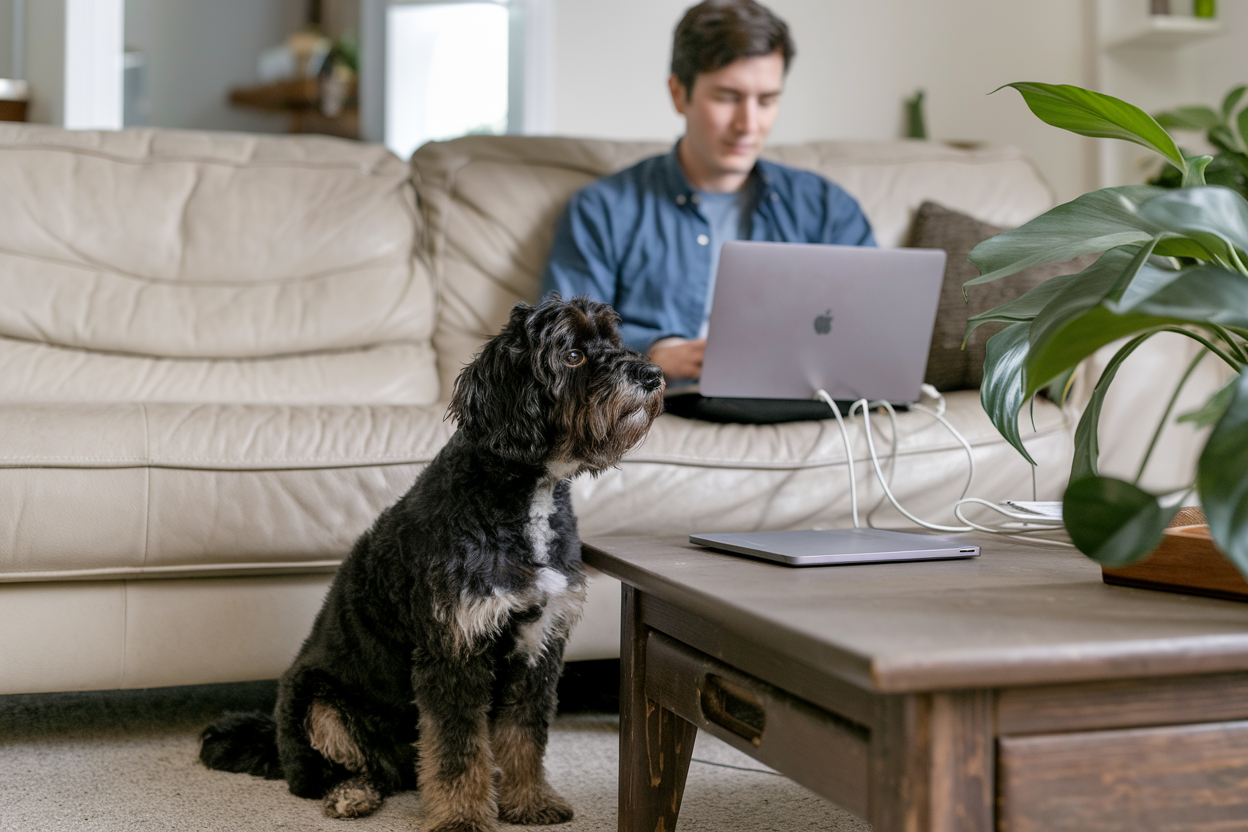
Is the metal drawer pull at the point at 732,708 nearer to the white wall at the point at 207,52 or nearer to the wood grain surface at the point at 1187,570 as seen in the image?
the wood grain surface at the point at 1187,570

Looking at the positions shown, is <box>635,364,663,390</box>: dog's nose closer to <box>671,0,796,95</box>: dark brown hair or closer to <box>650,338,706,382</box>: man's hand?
<box>650,338,706,382</box>: man's hand

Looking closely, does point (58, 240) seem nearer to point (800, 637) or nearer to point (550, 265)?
point (550, 265)

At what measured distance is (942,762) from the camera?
0.63 meters

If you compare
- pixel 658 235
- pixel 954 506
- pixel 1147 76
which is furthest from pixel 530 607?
pixel 1147 76

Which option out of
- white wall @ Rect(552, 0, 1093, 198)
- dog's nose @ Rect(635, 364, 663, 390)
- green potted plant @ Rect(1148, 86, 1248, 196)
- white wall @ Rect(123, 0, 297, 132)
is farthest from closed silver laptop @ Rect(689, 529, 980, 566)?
white wall @ Rect(123, 0, 297, 132)

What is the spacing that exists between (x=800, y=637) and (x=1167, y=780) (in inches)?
11.0

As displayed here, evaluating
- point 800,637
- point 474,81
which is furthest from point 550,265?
point 474,81

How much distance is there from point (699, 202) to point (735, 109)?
226mm

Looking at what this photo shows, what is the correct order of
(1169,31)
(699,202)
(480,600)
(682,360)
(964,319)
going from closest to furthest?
(480,600) < (682,360) < (964,319) < (699,202) < (1169,31)

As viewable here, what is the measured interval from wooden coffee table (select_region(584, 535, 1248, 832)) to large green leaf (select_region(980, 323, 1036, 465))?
0.55ft

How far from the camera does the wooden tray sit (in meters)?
0.81

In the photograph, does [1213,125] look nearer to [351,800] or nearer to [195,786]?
[351,800]

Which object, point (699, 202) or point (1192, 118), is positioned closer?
point (699, 202)

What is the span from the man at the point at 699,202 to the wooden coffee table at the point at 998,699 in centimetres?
140
